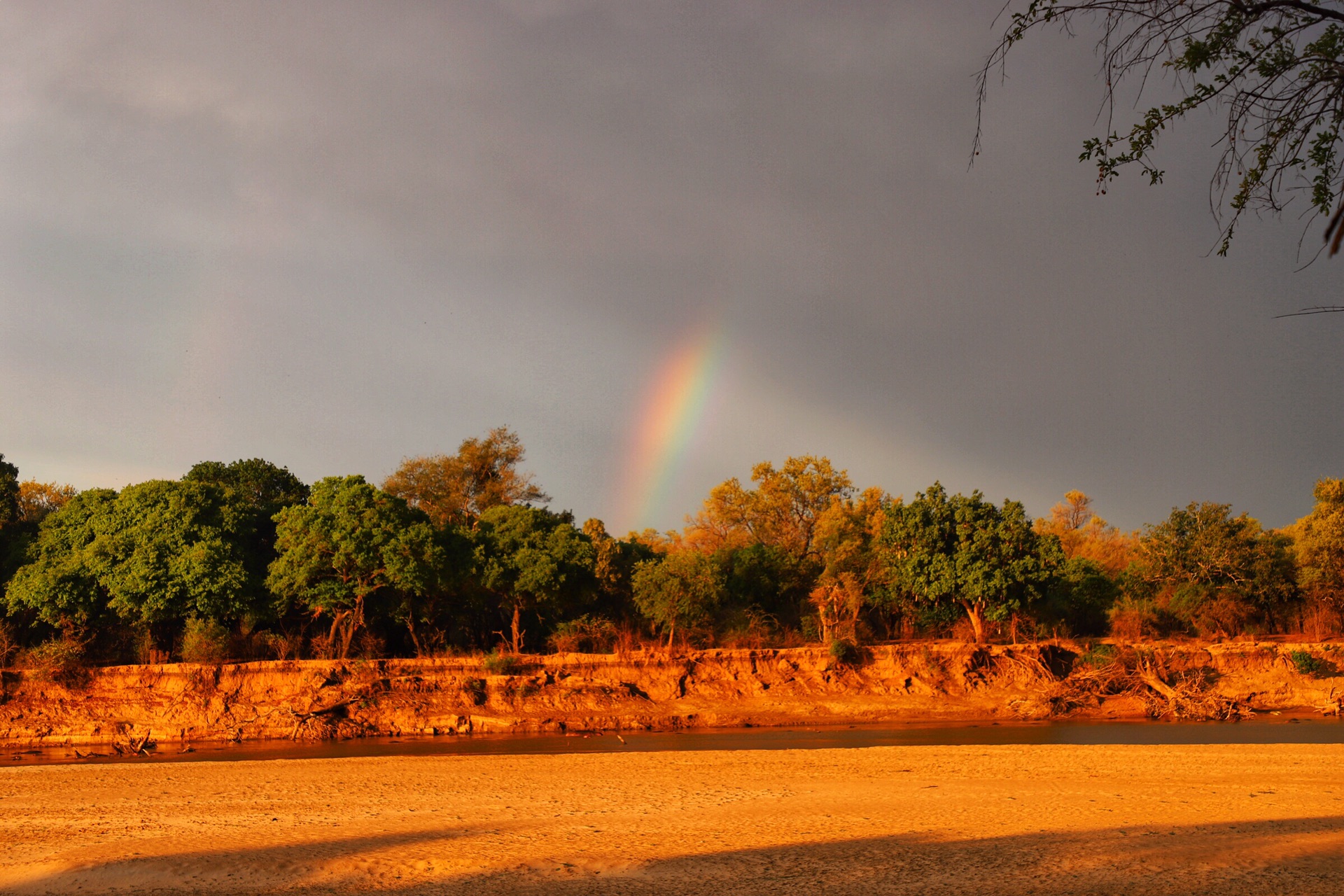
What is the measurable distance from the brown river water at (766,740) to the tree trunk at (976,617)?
6176 mm

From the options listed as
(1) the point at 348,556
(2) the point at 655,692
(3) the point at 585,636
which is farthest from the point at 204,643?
(2) the point at 655,692

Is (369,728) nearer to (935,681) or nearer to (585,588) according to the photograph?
(585,588)

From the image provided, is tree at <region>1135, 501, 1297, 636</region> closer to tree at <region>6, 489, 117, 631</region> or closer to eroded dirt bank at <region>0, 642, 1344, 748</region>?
eroded dirt bank at <region>0, 642, 1344, 748</region>

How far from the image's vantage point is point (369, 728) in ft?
99.3

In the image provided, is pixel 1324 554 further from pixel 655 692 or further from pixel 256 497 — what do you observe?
pixel 256 497

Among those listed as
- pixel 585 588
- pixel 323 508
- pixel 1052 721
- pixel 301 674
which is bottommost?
pixel 1052 721

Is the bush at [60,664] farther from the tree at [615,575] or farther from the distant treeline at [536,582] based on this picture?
the tree at [615,575]

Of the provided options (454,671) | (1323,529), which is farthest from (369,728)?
(1323,529)

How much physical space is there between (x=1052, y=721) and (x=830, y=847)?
21143 mm

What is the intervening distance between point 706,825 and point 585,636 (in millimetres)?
23031

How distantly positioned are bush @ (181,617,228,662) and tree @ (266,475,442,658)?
7.57 ft

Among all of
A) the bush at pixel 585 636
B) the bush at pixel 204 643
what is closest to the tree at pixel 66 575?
the bush at pixel 204 643

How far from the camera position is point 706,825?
45.9ft

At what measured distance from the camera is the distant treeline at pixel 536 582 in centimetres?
3319
